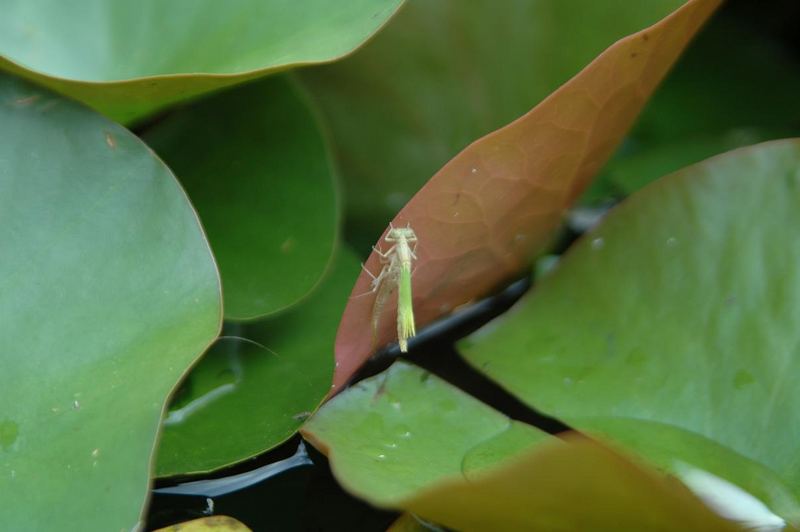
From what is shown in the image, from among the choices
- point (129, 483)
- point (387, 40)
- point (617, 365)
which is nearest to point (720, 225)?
point (617, 365)

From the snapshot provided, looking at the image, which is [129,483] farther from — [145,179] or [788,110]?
[788,110]

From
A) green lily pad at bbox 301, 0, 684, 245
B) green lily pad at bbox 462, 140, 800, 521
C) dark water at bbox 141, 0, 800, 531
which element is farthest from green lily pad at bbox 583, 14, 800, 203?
dark water at bbox 141, 0, 800, 531

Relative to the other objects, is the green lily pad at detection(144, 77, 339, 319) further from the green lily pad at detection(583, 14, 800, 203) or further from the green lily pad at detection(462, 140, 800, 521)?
the green lily pad at detection(583, 14, 800, 203)

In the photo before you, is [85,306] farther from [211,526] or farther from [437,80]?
[437,80]

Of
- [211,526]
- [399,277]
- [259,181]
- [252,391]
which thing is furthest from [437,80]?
[211,526]

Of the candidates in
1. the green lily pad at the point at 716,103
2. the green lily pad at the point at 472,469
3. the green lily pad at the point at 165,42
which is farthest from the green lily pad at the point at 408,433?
the green lily pad at the point at 716,103

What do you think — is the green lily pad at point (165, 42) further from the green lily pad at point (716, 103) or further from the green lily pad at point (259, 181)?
the green lily pad at point (716, 103)
